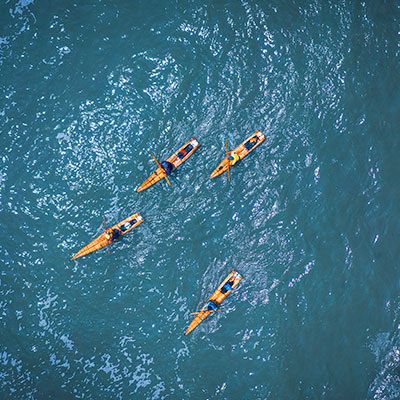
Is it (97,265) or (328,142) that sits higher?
(97,265)

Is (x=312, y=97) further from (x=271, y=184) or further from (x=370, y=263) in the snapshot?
(x=370, y=263)

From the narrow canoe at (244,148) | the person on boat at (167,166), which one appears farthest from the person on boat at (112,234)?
the narrow canoe at (244,148)

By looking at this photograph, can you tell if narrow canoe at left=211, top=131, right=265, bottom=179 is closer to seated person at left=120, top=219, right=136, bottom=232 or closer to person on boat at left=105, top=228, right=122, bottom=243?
seated person at left=120, top=219, right=136, bottom=232

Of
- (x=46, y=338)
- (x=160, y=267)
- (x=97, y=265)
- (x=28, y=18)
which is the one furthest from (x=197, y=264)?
(x=28, y=18)

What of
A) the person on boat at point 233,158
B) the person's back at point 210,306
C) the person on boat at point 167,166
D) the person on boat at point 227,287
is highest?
the person on boat at point 167,166

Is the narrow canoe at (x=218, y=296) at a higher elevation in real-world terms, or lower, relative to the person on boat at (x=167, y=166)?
lower

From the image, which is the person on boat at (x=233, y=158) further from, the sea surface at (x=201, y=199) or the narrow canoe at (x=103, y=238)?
the narrow canoe at (x=103, y=238)

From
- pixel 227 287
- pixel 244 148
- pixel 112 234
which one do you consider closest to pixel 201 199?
pixel 244 148

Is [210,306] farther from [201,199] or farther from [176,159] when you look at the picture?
[176,159]
